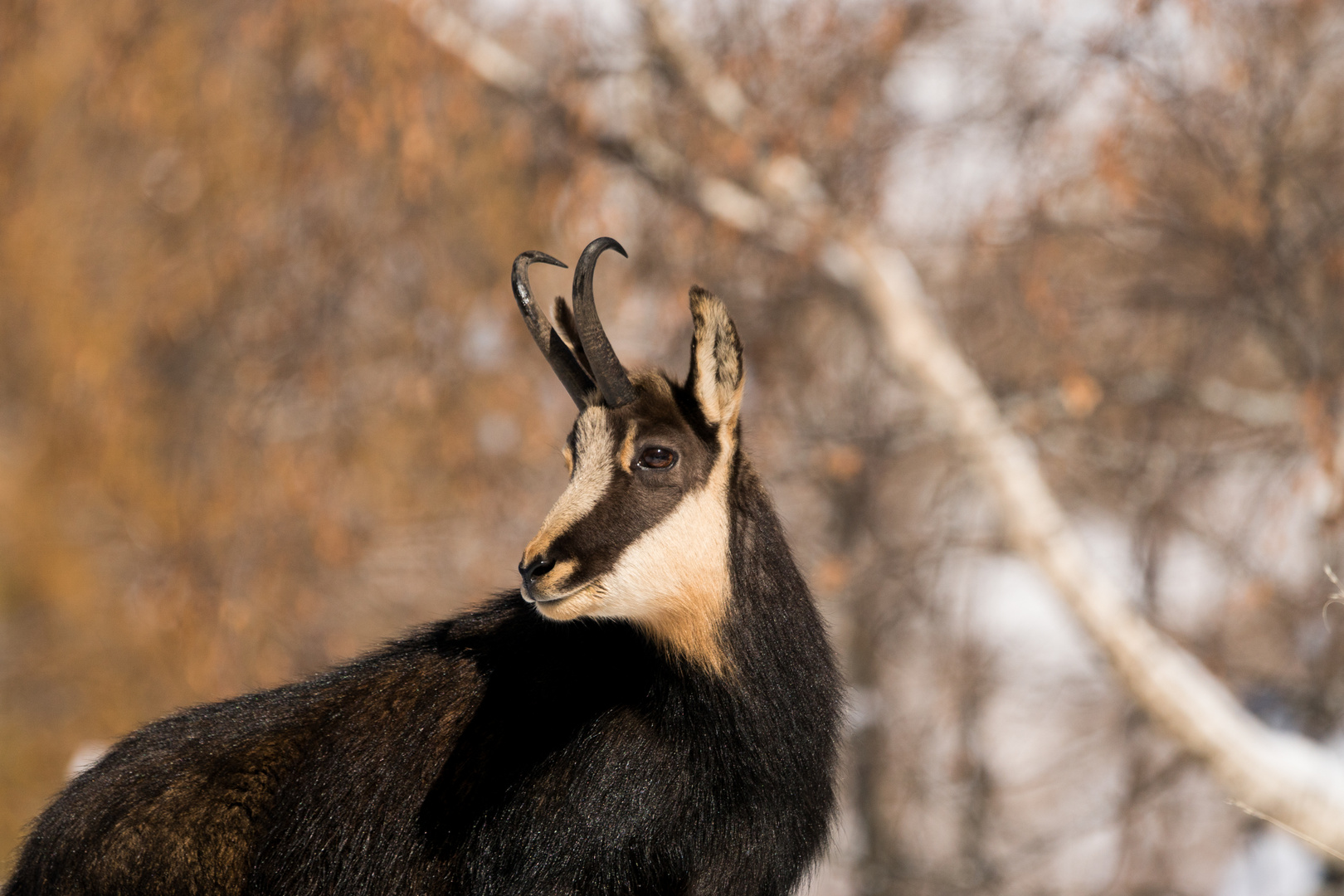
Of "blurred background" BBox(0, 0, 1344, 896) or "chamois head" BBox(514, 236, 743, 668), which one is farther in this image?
"blurred background" BBox(0, 0, 1344, 896)

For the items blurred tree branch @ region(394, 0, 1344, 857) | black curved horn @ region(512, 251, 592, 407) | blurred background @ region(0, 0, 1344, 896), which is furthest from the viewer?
blurred background @ region(0, 0, 1344, 896)

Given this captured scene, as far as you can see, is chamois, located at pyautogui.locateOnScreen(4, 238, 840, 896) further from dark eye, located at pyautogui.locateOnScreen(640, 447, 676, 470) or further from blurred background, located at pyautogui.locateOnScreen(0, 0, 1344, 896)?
blurred background, located at pyautogui.locateOnScreen(0, 0, 1344, 896)

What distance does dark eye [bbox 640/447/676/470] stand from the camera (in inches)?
130

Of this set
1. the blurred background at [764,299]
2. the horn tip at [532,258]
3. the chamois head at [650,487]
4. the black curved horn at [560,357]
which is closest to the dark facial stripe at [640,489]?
the chamois head at [650,487]

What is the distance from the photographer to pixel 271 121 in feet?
28.3

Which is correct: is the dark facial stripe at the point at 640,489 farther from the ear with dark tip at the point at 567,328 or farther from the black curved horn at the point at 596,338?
the ear with dark tip at the point at 567,328

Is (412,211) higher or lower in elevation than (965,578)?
higher

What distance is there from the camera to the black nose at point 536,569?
299cm

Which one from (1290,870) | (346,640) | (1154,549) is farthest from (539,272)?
(1290,870)

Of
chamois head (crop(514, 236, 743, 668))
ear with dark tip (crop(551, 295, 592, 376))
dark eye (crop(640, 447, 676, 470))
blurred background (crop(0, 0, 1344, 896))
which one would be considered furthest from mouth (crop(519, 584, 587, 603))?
blurred background (crop(0, 0, 1344, 896))

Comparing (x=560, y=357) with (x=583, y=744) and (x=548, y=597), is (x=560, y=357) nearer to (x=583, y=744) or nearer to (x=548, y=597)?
(x=548, y=597)

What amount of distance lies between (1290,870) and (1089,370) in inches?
131

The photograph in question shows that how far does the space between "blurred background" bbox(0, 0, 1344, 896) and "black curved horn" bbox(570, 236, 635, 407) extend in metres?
4.36

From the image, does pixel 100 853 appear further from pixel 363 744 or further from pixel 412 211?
pixel 412 211
